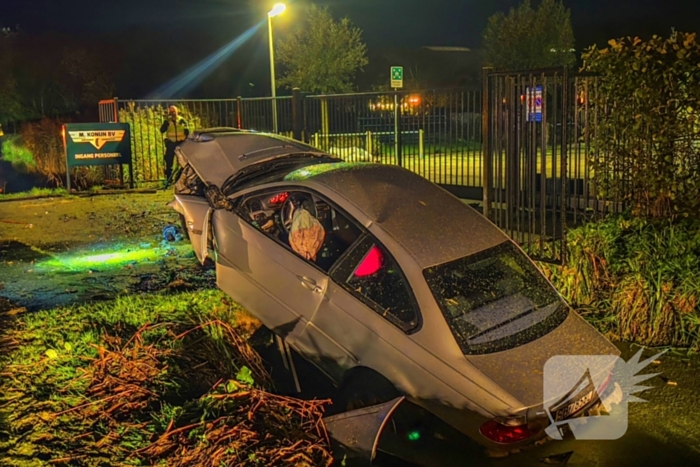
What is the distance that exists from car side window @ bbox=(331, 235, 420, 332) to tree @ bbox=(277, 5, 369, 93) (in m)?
28.7

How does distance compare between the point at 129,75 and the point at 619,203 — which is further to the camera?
the point at 129,75

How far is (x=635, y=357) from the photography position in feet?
20.0

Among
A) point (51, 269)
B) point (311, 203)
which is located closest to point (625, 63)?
point (311, 203)

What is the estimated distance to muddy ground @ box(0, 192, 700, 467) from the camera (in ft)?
15.3

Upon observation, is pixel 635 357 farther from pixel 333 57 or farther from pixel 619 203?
pixel 333 57

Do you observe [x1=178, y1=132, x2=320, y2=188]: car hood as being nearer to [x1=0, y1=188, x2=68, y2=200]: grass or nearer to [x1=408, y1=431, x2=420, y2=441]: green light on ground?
[x1=408, y1=431, x2=420, y2=441]: green light on ground

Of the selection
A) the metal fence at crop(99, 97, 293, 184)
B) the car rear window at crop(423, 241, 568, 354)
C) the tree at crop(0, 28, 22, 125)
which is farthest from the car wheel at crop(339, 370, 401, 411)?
the tree at crop(0, 28, 22, 125)

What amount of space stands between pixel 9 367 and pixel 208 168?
8.86 ft

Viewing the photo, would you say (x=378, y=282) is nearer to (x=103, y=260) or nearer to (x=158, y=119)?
(x=103, y=260)

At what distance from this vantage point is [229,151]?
720cm

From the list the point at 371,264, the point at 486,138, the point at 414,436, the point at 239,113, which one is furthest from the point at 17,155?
the point at 414,436

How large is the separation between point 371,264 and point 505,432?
142cm

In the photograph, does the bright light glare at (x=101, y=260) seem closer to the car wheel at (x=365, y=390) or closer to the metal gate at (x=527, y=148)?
the metal gate at (x=527, y=148)

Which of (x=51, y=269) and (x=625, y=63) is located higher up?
(x=625, y=63)
